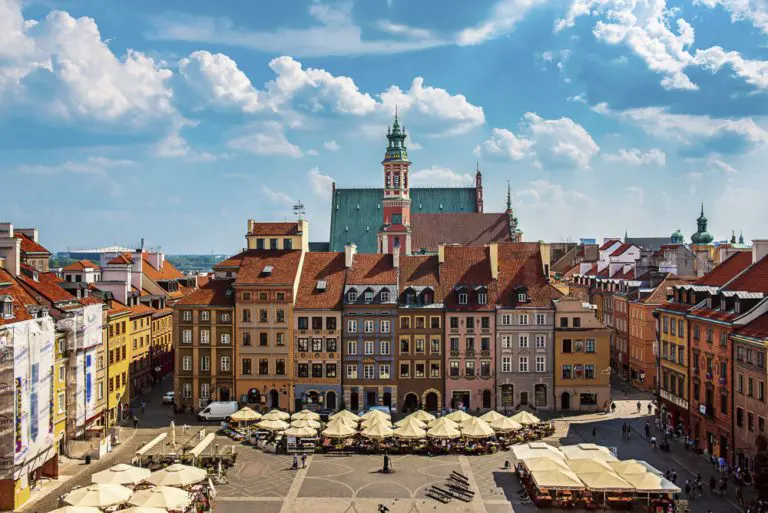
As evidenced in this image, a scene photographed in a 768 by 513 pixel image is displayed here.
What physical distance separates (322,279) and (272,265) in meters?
5.61

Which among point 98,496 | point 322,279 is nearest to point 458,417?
point 322,279

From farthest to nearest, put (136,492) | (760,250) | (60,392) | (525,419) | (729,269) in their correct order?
(729,269) < (525,419) < (760,250) < (60,392) < (136,492)

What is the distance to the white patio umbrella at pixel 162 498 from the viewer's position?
149 feet

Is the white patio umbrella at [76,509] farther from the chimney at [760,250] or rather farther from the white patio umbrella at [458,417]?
the chimney at [760,250]

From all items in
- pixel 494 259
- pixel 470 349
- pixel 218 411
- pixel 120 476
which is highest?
pixel 494 259

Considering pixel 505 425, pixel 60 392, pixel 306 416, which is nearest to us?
pixel 60 392

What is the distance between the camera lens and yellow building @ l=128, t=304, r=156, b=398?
84.8 metres

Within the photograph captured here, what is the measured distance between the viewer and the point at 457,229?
14125cm

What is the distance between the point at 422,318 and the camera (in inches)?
3174

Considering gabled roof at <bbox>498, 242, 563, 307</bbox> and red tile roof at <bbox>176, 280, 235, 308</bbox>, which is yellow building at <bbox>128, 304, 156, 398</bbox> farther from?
gabled roof at <bbox>498, 242, 563, 307</bbox>

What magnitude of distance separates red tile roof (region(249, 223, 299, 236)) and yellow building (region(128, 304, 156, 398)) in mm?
15903

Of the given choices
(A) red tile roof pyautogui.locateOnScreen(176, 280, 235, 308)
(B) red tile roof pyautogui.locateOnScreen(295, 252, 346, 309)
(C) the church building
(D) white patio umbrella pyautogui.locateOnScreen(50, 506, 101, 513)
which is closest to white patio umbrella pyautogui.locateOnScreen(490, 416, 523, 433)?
(B) red tile roof pyautogui.locateOnScreen(295, 252, 346, 309)

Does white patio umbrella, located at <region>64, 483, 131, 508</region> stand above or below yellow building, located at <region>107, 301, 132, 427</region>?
below

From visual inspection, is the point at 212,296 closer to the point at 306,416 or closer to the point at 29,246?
the point at 29,246
